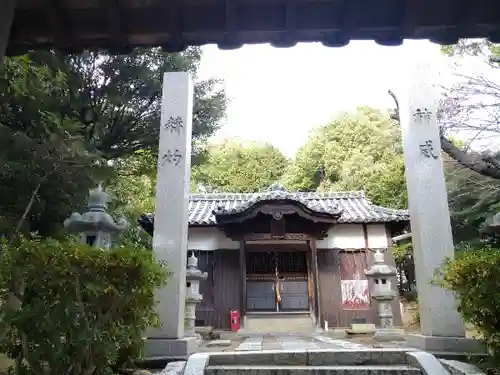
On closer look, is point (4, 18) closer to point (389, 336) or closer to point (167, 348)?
point (167, 348)

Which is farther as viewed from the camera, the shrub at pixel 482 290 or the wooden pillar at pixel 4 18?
the shrub at pixel 482 290

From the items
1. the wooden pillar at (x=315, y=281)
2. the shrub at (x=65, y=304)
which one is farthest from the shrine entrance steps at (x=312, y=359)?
the wooden pillar at (x=315, y=281)

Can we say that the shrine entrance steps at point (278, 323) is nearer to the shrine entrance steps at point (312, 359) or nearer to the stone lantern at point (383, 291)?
the stone lantern at point (383, 291)

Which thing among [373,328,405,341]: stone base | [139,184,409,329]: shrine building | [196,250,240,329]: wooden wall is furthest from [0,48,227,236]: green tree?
[373,328,405,341]: stone base

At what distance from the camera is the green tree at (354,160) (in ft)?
76.7

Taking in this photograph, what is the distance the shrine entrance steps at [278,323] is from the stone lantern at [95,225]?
7.89 m

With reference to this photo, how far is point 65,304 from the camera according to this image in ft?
12.1

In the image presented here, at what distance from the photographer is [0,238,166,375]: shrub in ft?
11.9

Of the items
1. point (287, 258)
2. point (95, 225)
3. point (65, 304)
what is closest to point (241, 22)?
point (65, 304)

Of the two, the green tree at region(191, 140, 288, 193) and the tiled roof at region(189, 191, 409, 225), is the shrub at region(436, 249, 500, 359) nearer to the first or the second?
the tiled roof at region(189, 191, 409, 225)

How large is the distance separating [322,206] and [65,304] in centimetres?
1344

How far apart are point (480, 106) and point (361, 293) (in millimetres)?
7563

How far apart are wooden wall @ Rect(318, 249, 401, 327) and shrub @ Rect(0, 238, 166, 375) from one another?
10.1 meters

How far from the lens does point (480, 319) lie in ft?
13.9
